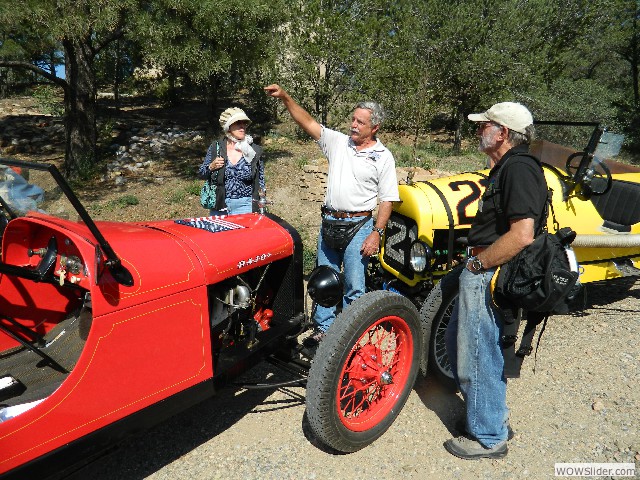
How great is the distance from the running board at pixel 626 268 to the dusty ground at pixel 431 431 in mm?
503

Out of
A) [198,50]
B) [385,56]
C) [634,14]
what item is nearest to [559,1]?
[634,14]

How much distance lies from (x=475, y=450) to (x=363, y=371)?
805mm

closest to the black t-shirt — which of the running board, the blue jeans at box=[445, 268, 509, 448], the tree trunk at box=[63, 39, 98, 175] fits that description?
the blue jeans at box=[445, 268, 509, 448]

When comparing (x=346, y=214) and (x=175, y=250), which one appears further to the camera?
(x=346, y=214)

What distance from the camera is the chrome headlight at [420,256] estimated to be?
148 inches

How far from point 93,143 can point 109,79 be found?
39.5 ft

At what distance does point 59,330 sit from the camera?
2807mm

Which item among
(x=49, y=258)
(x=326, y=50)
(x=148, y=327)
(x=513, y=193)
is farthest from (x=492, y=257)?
(x=326, y=50)

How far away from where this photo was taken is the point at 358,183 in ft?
11.2

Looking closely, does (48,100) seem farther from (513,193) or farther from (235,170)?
(513,193)

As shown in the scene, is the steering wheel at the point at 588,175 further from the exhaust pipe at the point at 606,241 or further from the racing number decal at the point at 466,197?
the racing number decal at the point at 466,197

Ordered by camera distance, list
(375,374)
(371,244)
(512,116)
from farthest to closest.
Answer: (371,244)
(375,374)
(512,116)

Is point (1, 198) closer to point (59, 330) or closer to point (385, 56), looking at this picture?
point (59, 330)

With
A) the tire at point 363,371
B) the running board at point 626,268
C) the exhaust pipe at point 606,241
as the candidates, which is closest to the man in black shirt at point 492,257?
the tire at point 363,371
